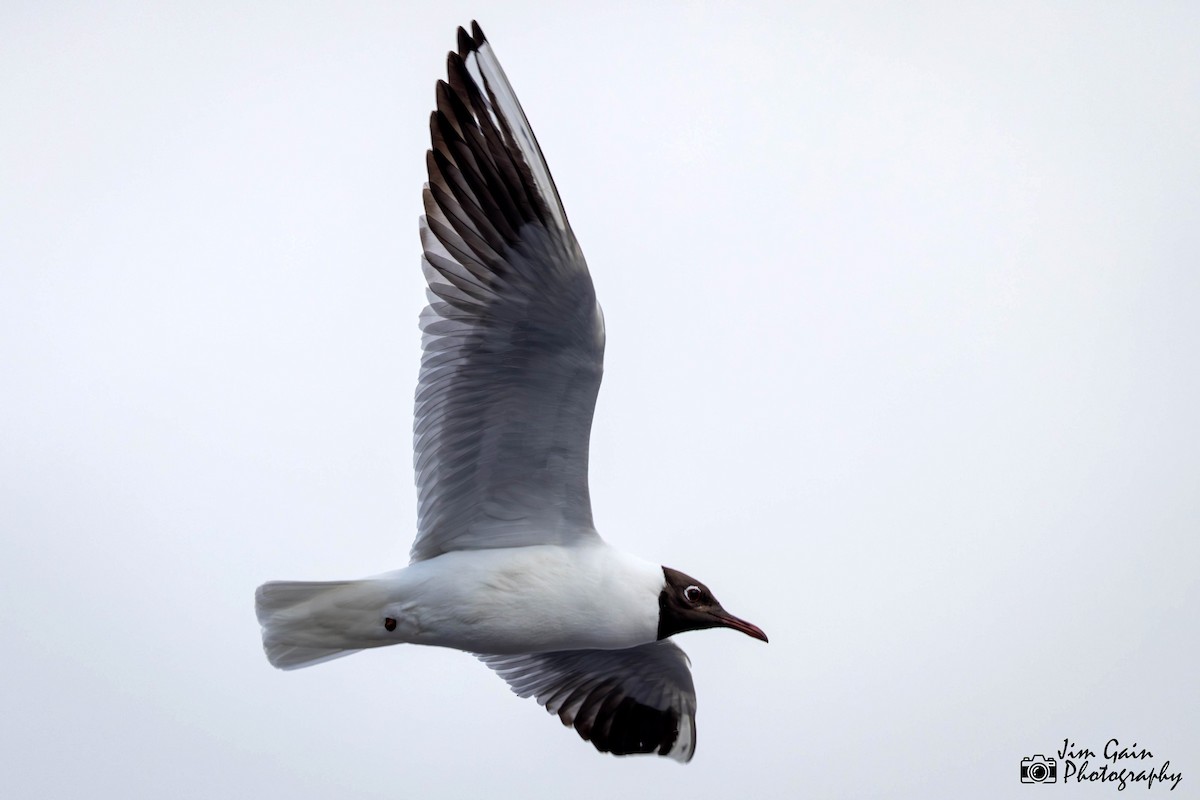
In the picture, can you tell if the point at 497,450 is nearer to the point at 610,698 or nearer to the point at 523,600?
the point at 523,600

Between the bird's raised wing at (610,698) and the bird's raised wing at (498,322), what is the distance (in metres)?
1.32

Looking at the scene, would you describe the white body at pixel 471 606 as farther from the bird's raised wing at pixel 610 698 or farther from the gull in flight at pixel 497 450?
→ the bird's raised wing at pixel 610 698

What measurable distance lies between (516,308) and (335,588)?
1331 millimetres

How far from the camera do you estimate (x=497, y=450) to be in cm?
611

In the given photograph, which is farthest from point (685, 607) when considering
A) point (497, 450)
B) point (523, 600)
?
point (497, 450)

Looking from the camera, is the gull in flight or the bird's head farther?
the bird's head

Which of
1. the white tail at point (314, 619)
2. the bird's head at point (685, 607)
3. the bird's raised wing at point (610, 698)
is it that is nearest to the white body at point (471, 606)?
the white tail at point (314, 619)

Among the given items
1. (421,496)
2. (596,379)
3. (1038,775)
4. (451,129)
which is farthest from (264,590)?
(1038,775)

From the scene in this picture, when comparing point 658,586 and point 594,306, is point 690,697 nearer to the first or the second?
point 658,586

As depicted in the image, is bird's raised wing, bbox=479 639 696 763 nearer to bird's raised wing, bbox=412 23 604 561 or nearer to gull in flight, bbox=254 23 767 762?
gull in flight, bbox=254 23 767 762

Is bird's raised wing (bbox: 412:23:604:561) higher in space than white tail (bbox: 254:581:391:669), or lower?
higher

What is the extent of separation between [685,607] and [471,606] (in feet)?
3.03

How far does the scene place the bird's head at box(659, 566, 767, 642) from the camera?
20.9 feet

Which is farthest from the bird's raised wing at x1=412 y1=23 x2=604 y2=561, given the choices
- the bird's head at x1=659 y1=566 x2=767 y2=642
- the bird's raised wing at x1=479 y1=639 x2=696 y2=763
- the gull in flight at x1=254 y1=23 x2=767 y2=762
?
the bird's raised wing at x1=479 y1=639 x2=696 y2=763
